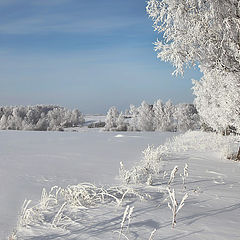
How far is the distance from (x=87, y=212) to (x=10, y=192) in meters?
1.66

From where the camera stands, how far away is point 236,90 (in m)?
7.91

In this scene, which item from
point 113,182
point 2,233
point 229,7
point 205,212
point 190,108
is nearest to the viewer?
point 2,233

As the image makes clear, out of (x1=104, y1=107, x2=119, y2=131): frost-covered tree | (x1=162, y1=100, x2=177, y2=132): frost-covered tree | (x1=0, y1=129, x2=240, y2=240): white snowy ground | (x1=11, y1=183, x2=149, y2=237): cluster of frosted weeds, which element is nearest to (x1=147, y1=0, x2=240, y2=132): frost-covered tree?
(x1=0, y1=129, x2=240, y2=240): white snowy ground

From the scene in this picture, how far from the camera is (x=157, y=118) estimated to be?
66.1 metres

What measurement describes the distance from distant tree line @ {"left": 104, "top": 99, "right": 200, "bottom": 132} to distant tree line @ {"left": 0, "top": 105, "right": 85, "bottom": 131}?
537 inches

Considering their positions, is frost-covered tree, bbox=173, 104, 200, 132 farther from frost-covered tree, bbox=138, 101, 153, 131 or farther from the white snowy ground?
the white snowy ground

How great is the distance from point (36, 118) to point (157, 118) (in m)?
33.6

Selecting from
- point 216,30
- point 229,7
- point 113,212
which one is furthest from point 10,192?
point 229,7

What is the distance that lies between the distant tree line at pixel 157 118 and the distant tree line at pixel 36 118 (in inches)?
537

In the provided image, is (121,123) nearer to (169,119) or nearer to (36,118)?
(169,119)

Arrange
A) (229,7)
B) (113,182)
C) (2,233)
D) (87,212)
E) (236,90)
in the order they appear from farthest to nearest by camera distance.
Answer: (236,90) → (229,7) → (113,182) → (87,212) → (2,233)

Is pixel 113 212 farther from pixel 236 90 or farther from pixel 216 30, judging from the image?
pixel 236 90

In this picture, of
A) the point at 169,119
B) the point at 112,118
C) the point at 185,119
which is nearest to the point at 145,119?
the point at 169,119

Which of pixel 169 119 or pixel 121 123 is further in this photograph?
pixel 121 123
